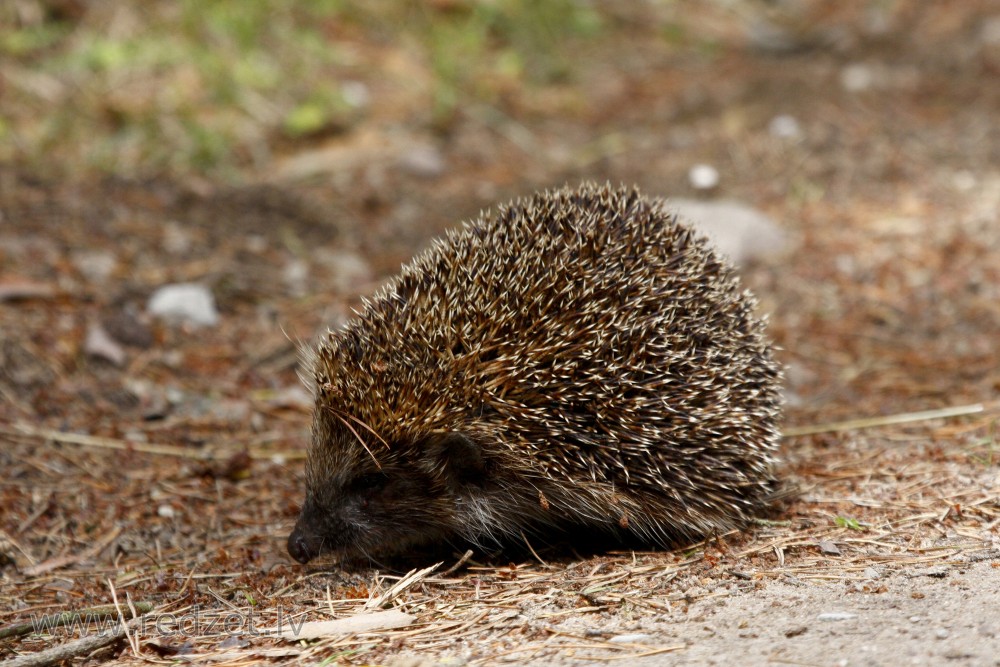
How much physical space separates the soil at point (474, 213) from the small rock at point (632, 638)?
1 centimetres

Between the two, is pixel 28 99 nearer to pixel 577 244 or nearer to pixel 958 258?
pixel 577 244

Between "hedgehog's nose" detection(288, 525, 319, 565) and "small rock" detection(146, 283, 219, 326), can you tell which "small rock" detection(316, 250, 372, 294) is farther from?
"hedgehog's nose" detection(288, 525, 319, 565)

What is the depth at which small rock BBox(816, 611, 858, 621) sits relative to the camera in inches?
147

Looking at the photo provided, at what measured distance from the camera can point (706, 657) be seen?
3.50m

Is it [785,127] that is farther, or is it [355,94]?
[355,94]

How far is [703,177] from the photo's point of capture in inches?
397

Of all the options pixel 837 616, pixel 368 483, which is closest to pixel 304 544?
pixel 368 483

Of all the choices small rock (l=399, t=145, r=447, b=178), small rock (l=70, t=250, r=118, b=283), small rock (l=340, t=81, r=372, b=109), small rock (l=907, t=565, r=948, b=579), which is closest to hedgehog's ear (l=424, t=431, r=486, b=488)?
small rock (l=907, t=565, r=948, b=579)

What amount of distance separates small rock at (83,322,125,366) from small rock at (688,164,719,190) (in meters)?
5.73

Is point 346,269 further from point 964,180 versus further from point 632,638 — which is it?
point 964,180

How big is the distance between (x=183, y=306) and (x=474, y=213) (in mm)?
3253

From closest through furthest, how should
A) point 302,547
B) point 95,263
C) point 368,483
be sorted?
point 302,547, point 368,483, point 95,263

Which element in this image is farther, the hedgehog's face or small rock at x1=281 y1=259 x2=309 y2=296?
small rock at x1=281 y1=259 x2=309 y2=296

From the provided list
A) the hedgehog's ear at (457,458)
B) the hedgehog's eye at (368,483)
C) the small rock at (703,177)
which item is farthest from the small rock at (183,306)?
the small rock at (703,177)
